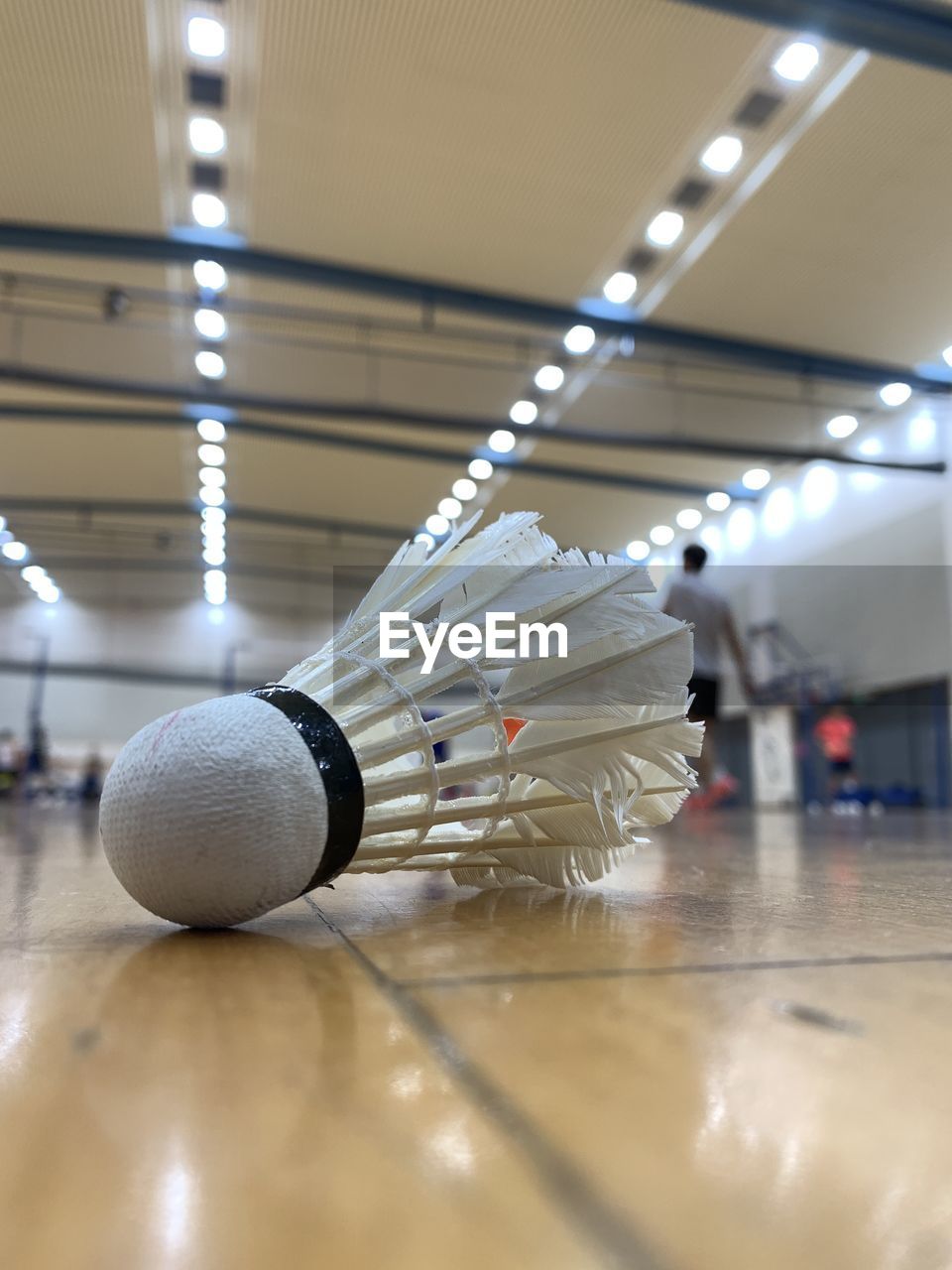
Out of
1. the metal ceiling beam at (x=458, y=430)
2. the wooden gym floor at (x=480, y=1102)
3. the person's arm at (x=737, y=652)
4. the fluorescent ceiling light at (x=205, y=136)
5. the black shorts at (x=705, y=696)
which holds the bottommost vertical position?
the wooden gym floor at (x=480, y=1102)

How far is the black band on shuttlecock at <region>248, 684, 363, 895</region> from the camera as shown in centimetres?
83

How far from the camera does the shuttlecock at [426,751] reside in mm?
800

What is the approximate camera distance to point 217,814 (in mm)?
784

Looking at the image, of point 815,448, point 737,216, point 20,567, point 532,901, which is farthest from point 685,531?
point 532,901

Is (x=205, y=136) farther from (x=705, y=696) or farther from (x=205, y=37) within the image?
(x=705, y=696)

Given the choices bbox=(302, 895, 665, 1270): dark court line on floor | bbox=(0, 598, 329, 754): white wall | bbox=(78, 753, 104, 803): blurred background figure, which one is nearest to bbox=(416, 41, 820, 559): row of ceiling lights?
bbox=(302, 895, 665, 1270): dark court line on floor

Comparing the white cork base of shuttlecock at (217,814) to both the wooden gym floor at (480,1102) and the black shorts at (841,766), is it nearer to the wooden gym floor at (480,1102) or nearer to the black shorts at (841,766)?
the wooden gym floor at (480,1102)

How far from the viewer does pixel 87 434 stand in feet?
33.1

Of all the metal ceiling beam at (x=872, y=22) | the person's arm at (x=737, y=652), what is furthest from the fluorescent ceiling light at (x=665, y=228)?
the person's arm at (x=737, y=652)

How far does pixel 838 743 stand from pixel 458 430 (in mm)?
6359

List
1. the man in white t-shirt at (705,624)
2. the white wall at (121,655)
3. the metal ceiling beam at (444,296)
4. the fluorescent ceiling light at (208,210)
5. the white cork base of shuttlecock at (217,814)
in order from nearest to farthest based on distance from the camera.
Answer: the white cork base of shuttlecock at (217,814), the man in white t-shirt at (705,624), the fluorescent ceiling light at (208,210), the metal ceiling beam at (444,296), the white wall at (121,655)

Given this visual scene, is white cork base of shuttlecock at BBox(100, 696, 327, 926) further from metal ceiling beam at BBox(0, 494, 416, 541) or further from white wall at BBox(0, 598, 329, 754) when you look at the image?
metal ceiling beam at BBox(0, 494, 416, 541)

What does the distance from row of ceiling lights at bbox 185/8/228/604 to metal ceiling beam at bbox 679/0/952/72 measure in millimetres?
2280

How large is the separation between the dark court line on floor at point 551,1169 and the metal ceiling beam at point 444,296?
22.8ft
